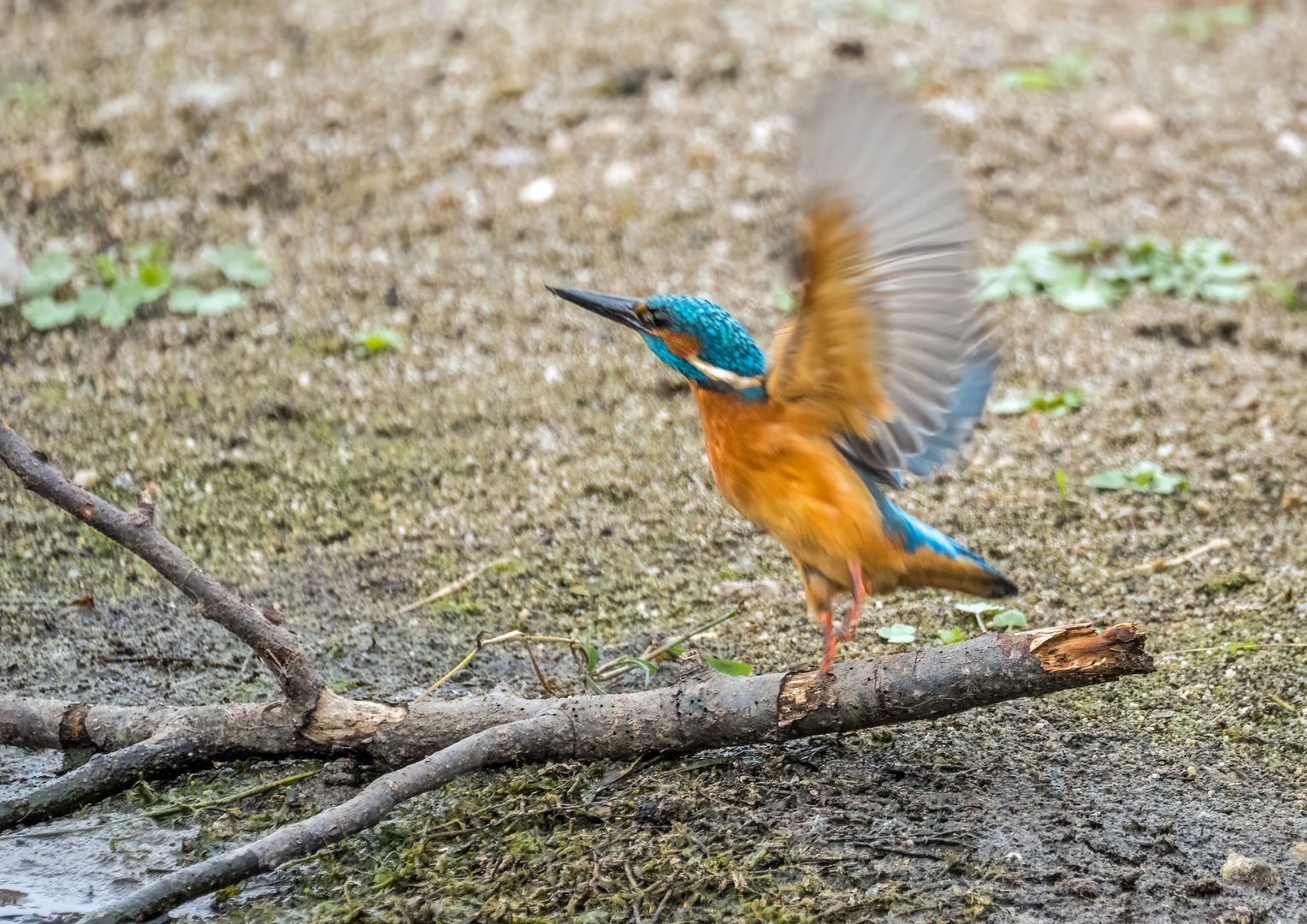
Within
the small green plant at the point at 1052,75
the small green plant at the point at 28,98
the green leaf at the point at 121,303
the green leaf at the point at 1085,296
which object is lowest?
the green leaf at the point at 1085,296

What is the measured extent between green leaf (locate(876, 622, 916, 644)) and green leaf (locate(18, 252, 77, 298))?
9.93ft

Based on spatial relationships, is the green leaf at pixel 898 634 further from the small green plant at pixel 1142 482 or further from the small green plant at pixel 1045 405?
the small green plant at pixel 1045 405

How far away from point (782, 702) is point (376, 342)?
2237mm

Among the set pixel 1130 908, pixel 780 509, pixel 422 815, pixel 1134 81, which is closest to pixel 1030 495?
pixel 780 509

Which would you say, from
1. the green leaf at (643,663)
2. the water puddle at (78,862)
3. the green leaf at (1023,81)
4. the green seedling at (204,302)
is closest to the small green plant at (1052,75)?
the green leaf at (1023,81)

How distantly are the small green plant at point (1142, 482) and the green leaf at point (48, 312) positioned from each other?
3.25 metres

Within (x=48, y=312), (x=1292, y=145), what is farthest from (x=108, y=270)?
(x=1292, y=145)

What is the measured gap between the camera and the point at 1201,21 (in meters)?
6.00

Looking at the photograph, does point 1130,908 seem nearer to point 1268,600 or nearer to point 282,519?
point 1268,600

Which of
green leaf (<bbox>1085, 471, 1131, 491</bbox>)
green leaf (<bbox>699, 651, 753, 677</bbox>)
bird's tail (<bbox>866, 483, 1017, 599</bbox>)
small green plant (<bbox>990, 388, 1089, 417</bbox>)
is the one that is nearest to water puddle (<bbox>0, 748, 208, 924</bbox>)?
green leaf (<bbox>699, 651, 753, 677</bbox>)

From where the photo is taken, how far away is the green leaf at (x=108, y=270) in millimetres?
4000

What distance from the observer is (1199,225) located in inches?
173

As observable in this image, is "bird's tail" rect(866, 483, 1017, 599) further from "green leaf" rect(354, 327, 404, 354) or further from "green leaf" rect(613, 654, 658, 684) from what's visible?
"green leaf" rect(354, 327, 404, 354)

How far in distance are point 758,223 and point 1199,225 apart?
167cm
